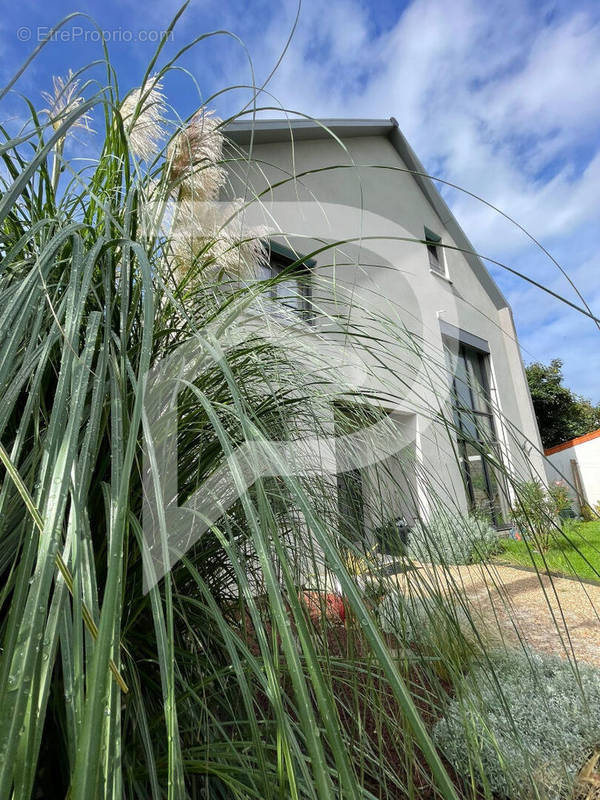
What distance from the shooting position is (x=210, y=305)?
915mm

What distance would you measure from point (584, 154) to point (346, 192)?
4.11m

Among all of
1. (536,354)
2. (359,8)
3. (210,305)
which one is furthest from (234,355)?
(359,8)

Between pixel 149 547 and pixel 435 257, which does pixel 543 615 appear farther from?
pixel 435 257

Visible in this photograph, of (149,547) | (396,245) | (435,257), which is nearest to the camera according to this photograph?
(149,547)

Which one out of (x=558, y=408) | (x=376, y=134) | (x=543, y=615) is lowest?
(x=543, y=615)

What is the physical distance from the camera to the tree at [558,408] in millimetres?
17906

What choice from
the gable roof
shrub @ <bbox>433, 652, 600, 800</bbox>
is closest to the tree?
the gable roof

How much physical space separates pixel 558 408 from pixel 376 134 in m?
14.9

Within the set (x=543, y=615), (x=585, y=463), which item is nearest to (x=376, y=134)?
(x=543, y=615)

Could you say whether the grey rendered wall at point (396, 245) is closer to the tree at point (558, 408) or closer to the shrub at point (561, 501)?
the shrub at point (561, 501)

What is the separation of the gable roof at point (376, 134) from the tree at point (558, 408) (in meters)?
10.5

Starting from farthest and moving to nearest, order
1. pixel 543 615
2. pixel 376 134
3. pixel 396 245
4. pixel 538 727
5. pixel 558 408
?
pixel 558 408, pixel 376 134, pixel 396 245, pixel 543 615, pixel 538 727

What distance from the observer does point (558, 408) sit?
18.2 metres

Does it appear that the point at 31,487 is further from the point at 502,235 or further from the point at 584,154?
the point at 584,154
